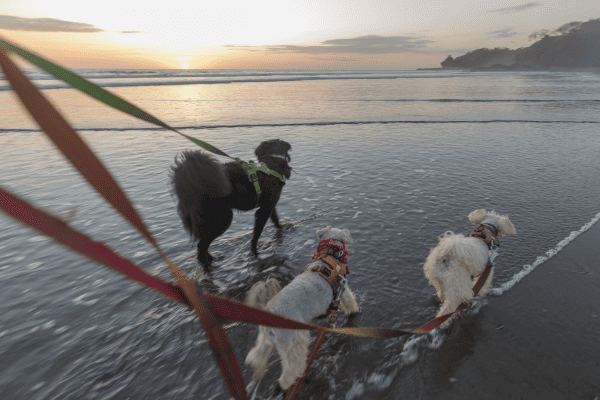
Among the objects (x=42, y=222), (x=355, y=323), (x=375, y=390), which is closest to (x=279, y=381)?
(x=375, y=390)

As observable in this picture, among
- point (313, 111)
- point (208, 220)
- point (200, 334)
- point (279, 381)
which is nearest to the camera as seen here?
point (279, 381)

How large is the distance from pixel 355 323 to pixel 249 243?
223 cm

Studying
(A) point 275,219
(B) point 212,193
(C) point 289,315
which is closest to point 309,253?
(A) point 275,219

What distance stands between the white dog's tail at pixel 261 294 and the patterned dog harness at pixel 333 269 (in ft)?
1.34

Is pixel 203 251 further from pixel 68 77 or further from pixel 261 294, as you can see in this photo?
pixel 68 77

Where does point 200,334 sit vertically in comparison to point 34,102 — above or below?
below

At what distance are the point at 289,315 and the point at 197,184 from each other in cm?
205

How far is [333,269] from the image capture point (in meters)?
2.57

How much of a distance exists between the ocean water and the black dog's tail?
911mm

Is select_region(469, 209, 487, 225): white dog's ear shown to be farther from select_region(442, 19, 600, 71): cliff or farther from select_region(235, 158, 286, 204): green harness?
select_region(442, 19, 600, 71): cliff

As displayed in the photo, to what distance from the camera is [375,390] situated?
87.7 inches

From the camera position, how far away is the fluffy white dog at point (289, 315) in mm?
2121

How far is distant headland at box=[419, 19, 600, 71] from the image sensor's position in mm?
88262

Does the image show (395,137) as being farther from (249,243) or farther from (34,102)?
(34,102)
